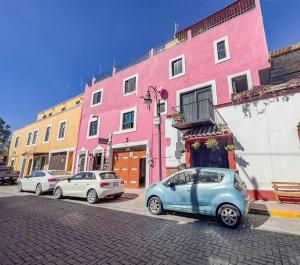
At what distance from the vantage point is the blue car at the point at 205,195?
17.3ft

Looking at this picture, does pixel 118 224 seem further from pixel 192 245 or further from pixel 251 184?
pixel 251 184

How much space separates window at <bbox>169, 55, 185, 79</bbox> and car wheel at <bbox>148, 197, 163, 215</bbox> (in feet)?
33.5

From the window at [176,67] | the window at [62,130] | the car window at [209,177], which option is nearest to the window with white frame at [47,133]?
the window at [62,130]

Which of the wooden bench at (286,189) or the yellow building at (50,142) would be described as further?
the yellow building at (50,142)

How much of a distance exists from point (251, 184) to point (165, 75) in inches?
398

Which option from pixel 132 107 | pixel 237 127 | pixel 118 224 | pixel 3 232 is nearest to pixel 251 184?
pixel 237 127

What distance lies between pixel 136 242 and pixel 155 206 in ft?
8.59

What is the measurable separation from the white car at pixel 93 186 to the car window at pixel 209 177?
4.93 m

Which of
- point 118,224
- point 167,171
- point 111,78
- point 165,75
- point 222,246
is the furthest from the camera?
point 111,78

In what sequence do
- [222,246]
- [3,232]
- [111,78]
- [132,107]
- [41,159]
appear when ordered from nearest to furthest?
[222,246]
[3,232]
[132,107]
[111,78]
[41,159]

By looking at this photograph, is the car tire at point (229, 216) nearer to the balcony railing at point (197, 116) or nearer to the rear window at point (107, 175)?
the balcony railing at point (197, 116)

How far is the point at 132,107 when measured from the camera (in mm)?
15938

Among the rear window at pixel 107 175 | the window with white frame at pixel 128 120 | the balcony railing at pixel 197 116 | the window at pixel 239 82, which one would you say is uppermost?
the window at pixel 239 82

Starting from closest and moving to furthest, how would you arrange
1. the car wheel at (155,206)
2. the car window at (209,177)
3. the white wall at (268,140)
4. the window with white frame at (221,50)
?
the car window at (209,177)
the car wheel at (155,206)
the white wall at (268,140)
the window with white frame at (221,50)
